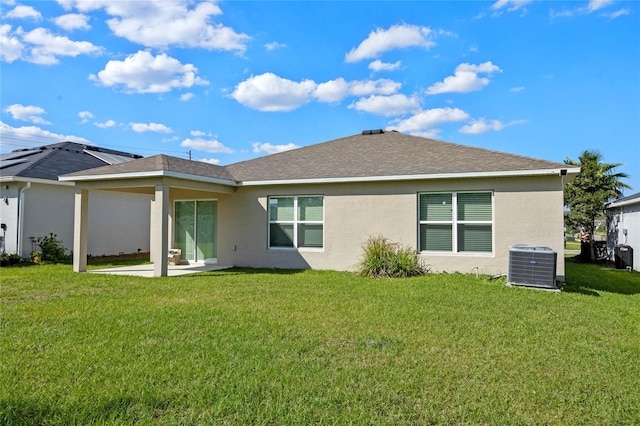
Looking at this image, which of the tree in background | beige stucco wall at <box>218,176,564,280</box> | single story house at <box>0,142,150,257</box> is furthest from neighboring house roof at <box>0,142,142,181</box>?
the tree in background

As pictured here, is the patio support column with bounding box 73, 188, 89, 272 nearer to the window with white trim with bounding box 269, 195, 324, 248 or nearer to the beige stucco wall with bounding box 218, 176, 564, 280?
the beige stucco wall with bounding box 218, 176, 564, 280

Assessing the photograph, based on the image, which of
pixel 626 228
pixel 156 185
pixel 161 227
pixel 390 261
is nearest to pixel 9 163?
pixel 156 185

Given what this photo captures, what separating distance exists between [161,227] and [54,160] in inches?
410

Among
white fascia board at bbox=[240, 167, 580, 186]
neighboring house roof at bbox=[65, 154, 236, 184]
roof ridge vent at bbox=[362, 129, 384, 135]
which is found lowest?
white fascia board at bbox=[240, 167, 580, 186]

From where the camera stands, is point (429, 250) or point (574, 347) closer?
point (574, 347)

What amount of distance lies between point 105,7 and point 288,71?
9.19 m

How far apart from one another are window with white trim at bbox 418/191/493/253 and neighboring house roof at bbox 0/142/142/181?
1417 centimetres

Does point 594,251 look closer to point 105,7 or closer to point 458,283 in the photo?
point 458,283

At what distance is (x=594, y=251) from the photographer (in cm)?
Result: 1873

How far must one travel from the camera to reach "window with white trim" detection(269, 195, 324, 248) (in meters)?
12.8

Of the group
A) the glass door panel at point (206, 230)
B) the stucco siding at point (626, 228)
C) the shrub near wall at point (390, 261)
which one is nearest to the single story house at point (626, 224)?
the stucco siding at point (626, 228)

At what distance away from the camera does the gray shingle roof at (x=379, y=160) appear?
11031mm

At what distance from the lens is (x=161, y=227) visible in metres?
10.6

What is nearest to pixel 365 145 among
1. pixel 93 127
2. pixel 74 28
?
pixel 74 28
